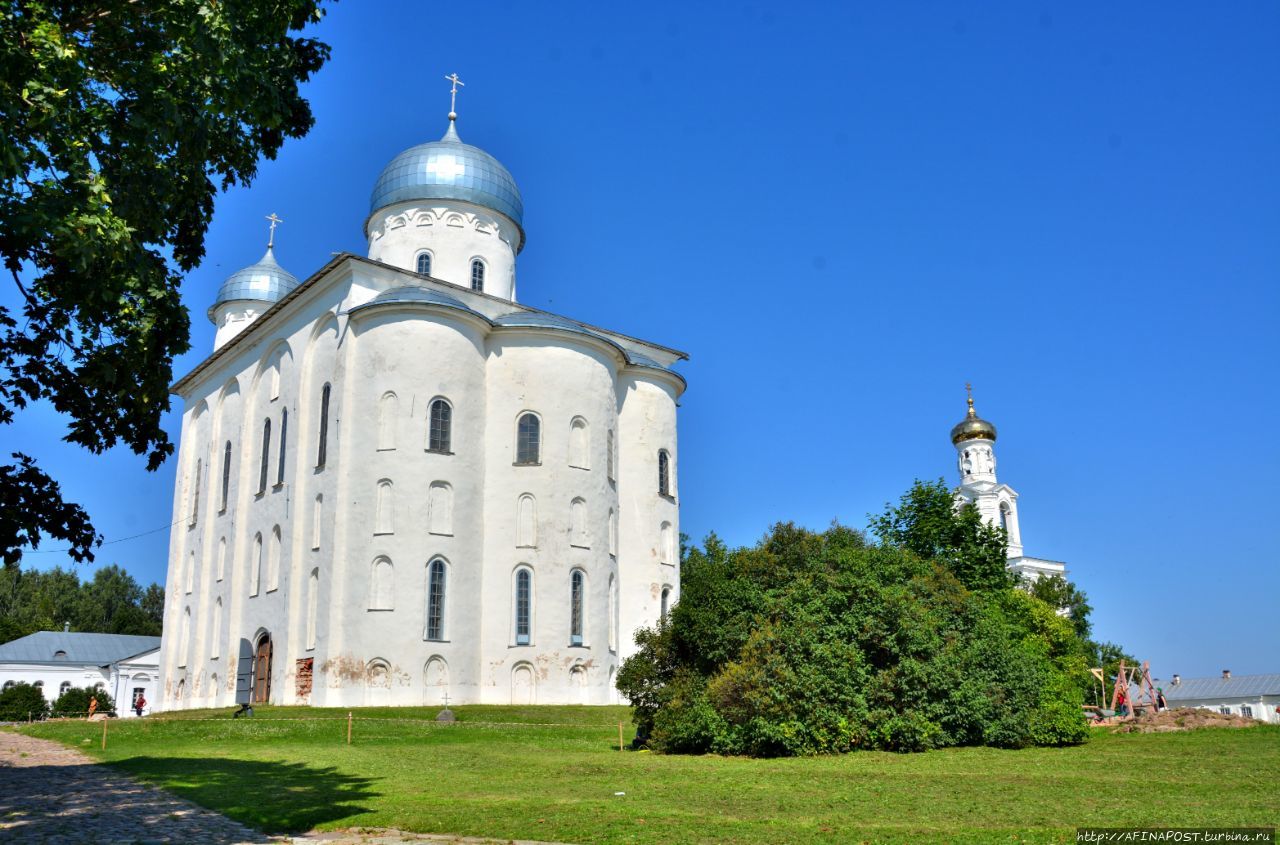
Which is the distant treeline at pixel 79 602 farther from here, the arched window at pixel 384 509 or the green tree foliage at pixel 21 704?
the arched window at pixel 384 509

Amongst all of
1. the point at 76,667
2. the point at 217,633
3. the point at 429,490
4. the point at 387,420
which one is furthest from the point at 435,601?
the point at 76,667

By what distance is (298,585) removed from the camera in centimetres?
3081

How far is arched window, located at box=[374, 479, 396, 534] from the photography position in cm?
2967

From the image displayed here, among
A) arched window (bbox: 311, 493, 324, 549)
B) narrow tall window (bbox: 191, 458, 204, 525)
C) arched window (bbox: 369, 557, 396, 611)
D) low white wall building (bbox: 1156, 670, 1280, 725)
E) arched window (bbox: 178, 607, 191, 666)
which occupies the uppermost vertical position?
narrow tall window (bbox: 191, 458, 204, 525)

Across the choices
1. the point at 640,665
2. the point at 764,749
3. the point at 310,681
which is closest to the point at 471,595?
the point at 310,681

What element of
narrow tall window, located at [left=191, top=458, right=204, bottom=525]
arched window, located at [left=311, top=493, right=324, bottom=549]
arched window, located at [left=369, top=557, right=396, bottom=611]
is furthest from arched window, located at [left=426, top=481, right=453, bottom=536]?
narrow tall window, located at [left=191, top=458, right=204, bottom=525]

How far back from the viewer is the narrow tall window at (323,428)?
31.3m

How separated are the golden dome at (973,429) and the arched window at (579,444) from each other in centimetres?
4185

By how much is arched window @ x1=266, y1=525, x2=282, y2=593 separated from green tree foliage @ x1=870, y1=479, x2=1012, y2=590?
745 inches

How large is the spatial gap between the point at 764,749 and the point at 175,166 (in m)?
11.7

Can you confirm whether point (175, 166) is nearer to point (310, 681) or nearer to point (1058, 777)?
point (1058, 777)

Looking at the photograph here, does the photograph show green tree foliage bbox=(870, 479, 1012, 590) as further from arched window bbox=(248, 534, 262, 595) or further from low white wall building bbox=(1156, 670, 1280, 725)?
low white wall building bbox=(1156, 670, 1280, 725)

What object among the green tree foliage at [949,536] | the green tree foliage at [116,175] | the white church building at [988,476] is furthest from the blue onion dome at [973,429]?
the green tree foliage at [116,175]

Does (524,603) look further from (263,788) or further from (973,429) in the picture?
(973,429)
